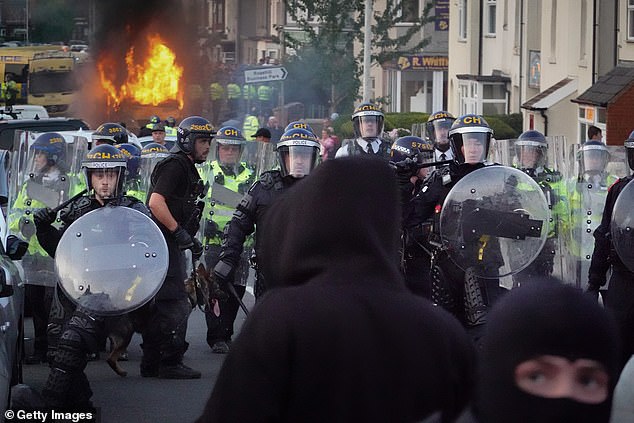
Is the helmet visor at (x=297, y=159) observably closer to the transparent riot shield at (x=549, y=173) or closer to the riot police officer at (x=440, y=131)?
the transparent riot shield at (x=549, y=173)

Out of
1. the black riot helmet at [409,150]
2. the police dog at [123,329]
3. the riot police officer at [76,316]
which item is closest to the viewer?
the riot police officer at [76,316]

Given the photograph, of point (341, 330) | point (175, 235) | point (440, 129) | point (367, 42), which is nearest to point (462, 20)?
point (367, 42)

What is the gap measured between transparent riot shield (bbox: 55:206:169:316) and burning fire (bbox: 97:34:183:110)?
35.1 meters

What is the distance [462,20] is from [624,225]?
37.3 m

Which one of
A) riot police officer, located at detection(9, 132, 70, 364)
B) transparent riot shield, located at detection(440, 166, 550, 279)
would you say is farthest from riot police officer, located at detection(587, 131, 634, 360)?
riot police officer, located at detection(9, 132, 70, 364)

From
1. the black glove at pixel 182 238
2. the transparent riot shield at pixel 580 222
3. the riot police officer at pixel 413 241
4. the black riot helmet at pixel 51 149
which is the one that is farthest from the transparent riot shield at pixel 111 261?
the transparent riot shield at pixel 580 222

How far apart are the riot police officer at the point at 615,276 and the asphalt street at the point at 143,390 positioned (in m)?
2.37

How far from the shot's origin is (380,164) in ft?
11.7

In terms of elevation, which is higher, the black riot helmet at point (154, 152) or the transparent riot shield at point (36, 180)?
the black riot helmet at point (154, 152)

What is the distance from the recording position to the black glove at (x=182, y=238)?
966 centimetres

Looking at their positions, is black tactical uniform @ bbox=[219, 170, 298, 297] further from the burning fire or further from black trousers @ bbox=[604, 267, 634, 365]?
the burning fire

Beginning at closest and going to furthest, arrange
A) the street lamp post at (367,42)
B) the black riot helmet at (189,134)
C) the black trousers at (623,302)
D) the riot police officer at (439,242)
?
the black trousers at (623,302)
the riot police officer at (439,242)
the black riot helmet at (189,134)
the street lamp post at (367,42)

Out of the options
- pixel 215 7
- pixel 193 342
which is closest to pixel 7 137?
pixel 193 342

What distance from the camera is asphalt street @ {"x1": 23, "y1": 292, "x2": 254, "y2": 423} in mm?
8953
